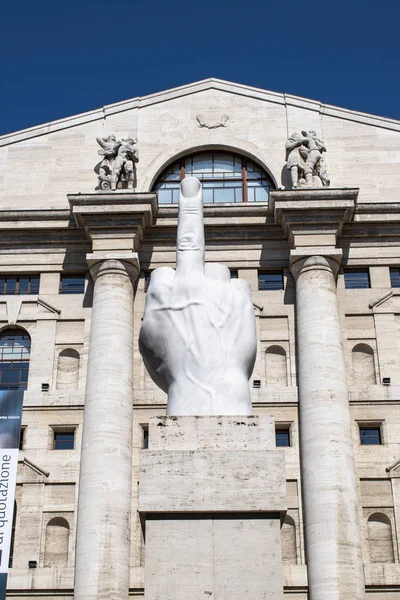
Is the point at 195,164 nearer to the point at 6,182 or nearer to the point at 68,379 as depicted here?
the point at 6,182

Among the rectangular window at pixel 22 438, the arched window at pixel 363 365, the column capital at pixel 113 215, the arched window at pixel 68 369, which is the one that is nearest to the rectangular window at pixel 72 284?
the column capital at pixel 113 215

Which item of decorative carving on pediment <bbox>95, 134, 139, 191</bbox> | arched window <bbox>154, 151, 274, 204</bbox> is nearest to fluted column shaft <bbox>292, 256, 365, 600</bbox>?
arched window <bbox>154, 151, 274, 204</bbox>

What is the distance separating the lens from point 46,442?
32.3 m

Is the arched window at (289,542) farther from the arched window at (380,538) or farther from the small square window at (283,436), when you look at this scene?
the small square window at (283,436)

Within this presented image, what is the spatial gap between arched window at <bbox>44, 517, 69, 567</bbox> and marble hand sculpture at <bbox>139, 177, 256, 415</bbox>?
62.8ft

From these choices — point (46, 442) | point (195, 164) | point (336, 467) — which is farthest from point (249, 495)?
point (195, 164)

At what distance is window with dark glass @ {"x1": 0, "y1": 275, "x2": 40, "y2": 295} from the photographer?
35781mm

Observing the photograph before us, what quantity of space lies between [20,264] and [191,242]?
75.5ft

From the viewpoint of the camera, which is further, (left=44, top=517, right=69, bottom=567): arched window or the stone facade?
(left=44, top=517, right=69, bottom=567): arched window

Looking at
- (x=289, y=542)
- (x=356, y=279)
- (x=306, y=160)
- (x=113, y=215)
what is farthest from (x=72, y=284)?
(x=289, y=542)

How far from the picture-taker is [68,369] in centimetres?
3400

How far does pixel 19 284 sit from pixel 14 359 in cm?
321

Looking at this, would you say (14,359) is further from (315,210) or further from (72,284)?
(315,210)

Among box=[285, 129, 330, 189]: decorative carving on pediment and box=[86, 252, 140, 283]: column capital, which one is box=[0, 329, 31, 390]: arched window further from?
box=[285, 129, 330, 189]: decorative carving on pediment
